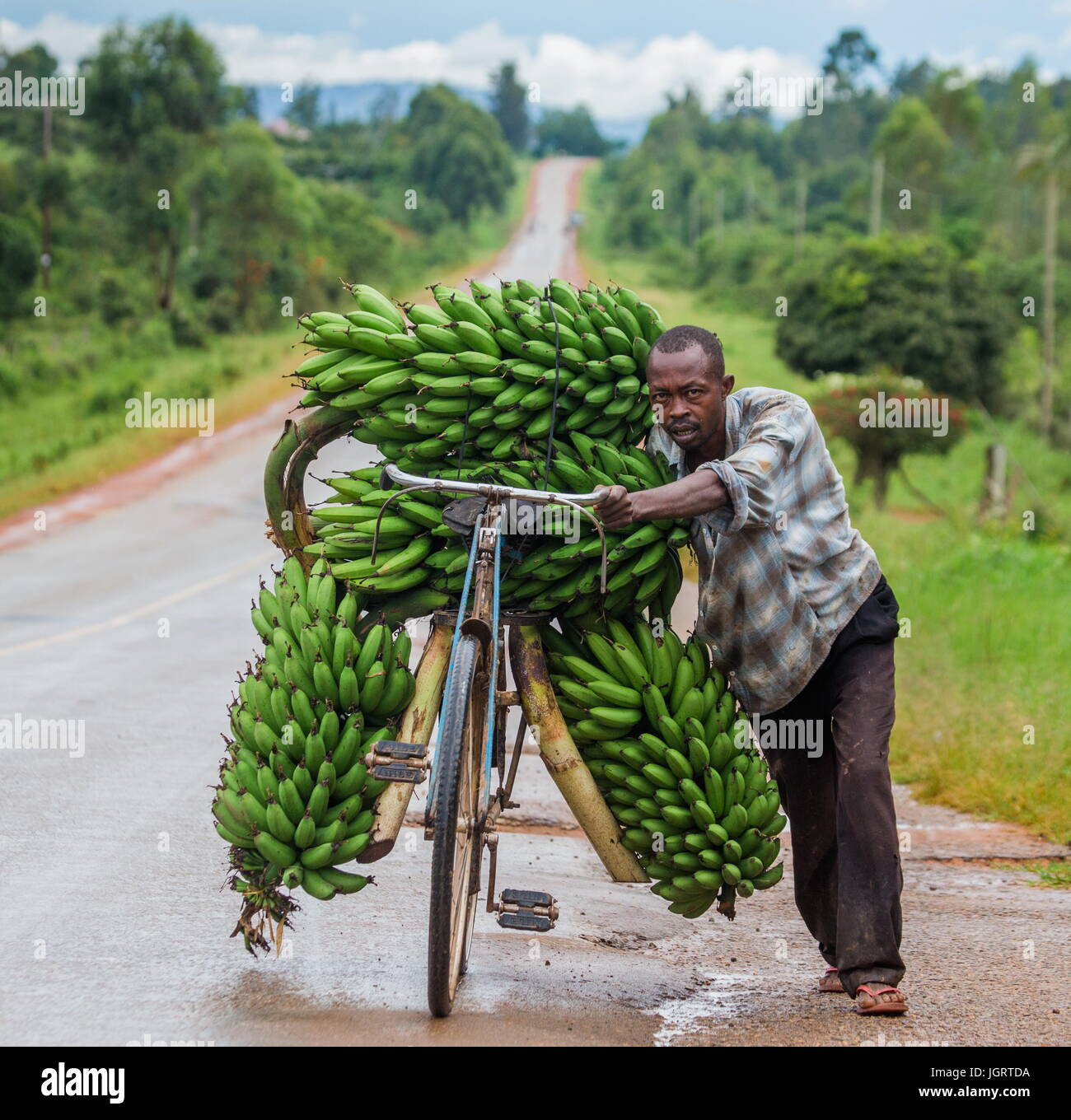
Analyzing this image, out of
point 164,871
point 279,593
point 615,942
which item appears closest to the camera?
point 279,593

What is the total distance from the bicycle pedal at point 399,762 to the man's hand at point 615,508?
2.71 feet

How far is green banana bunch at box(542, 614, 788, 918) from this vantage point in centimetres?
430

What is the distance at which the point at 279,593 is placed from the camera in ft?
14.5

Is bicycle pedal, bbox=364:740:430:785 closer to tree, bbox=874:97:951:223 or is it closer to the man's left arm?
the man's left arm

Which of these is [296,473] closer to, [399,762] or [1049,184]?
[399,762]

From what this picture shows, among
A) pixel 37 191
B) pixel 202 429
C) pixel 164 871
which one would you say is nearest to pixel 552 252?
pixel 37 191

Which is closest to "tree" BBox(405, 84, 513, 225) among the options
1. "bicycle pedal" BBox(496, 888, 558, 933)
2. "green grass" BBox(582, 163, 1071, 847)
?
"green grass" BBox(582, 163, 1071, 847)

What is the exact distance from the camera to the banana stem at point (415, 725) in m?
4.16

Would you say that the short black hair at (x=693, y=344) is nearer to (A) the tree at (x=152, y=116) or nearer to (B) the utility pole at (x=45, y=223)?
(B) the utility pole at (x=45, y=223)

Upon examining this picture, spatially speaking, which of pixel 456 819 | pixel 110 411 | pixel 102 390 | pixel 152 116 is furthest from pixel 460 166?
pixel 456 819

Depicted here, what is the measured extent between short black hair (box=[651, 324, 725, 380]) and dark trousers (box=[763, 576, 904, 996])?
93 cm

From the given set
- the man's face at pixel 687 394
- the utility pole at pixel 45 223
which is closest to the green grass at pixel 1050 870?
the man's face at pixel 687 394

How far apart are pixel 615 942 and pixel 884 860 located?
1.22 m
